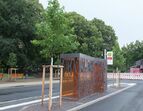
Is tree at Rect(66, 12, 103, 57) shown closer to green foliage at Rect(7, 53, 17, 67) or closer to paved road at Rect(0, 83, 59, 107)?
green foliage at Rect(7, 53, 17, 67)

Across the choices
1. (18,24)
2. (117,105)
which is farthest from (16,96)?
(18,24)

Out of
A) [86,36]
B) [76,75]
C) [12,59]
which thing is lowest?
[76,75]

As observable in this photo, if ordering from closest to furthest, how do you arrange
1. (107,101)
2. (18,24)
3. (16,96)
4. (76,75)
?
(76,75) < (107,101) < (16,96) < (18,24)

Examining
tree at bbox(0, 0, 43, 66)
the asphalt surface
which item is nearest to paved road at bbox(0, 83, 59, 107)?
the asphalt surface

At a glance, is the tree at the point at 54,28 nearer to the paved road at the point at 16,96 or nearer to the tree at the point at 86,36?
the paved road at the point at 16,96

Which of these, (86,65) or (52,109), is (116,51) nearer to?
(86,65)

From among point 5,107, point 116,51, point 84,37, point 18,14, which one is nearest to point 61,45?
point 5,107

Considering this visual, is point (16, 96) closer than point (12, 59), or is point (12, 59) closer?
point (16, 96)

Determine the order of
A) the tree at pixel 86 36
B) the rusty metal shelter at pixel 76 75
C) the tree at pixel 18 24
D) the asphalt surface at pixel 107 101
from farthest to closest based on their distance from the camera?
the tree at pixel 86 36
the tree at pixel 18 24
the rusty metal shelter at pixel 76 75
the asphalt surface at pixel 107 101

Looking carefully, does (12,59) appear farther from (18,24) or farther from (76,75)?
(76,75)

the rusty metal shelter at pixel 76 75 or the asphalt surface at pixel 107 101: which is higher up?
the rusty metal shelter at pixel 76 75

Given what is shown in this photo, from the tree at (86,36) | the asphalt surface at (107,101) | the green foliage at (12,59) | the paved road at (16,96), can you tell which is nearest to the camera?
the asphalt surface at (107,101)

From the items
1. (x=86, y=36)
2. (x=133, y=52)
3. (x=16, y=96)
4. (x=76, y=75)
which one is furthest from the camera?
(x=133, y=52)

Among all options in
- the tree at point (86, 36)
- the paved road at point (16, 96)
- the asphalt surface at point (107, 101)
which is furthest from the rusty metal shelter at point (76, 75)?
the tree at point (86, 36)
